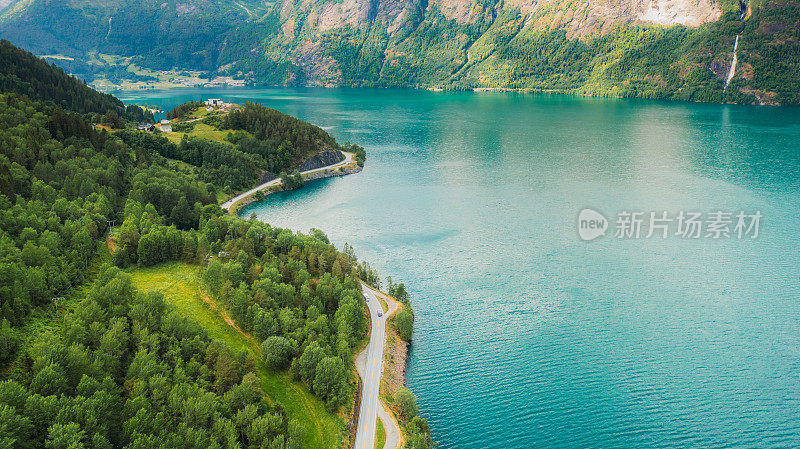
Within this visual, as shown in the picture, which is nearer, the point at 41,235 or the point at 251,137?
the point at 41,235

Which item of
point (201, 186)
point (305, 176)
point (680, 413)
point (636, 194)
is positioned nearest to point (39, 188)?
point (201, 186)

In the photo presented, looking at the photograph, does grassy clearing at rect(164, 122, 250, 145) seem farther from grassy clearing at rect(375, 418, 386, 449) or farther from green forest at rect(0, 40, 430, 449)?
grassy clearing at rect(375, 418, 386, 449)

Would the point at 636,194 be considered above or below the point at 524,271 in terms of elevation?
above

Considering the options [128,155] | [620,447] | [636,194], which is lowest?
[620,447]

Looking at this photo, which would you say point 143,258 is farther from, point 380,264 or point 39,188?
point 380,264

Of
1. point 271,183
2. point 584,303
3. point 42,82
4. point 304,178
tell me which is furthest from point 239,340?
point 42,82

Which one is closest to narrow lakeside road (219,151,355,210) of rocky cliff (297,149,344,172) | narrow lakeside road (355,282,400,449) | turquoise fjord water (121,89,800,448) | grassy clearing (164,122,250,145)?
rocky cliff (297,149,344,172)
